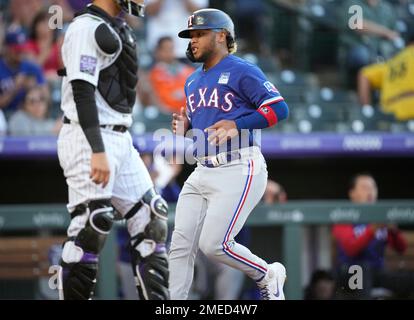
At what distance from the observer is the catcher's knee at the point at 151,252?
3.98m

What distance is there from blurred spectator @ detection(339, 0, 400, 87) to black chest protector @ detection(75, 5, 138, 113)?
16.4 feet

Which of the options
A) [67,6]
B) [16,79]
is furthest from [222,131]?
[67,6]

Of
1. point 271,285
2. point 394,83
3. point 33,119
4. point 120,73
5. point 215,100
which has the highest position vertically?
point 120,73

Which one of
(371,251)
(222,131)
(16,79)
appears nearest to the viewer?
(222,131)

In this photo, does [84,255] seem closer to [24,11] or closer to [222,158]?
[222,158]

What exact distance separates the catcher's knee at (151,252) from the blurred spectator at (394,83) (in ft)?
14.0

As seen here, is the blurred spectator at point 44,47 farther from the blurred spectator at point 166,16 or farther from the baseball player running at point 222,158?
the baseball player running at point 222,158

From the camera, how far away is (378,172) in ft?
25.9

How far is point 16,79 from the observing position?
7457mm

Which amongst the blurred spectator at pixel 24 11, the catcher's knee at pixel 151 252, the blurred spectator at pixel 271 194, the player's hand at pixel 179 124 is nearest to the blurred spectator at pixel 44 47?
the blurred spectator at pixel 24 11

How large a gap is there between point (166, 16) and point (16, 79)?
182 cm

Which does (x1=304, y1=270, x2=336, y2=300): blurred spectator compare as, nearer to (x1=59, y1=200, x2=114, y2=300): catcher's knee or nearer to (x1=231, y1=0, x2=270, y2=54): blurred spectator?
(x1=59, y1=200, x2=114, y2=300): catcher's knee

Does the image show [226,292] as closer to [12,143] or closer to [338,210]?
[338,210]

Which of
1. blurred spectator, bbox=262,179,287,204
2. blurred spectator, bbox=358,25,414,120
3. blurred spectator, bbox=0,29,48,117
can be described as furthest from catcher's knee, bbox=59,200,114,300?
blurred spectator, bbox=358,25,414,120
